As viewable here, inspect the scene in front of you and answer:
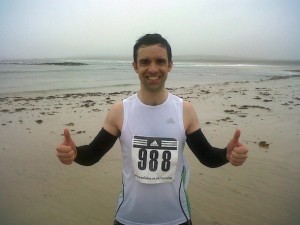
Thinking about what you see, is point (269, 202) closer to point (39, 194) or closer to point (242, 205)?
point (242, 205)

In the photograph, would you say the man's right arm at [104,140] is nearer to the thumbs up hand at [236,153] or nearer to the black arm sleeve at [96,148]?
the black arm sleeve at [96,148]

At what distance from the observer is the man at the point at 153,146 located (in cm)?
199

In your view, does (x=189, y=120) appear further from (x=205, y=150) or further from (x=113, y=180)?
(x=113, y=180)

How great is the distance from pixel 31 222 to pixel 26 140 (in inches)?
144

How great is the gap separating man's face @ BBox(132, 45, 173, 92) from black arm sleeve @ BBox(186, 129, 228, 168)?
1.47 ft

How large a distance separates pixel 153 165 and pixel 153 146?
0.14 meters

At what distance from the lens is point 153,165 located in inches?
78.4

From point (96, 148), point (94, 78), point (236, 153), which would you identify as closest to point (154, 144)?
point (96, 148)

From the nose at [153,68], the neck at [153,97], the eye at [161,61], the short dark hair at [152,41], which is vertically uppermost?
the short dark hair at [152,41]

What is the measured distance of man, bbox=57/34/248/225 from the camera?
199cm

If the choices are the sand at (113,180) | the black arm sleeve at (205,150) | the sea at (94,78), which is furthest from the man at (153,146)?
the sea at (94,78)

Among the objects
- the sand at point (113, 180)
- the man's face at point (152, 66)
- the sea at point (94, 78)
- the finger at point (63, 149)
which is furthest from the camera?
the sea at point (94, 78)

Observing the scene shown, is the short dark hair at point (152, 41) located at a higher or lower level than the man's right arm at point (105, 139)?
higher

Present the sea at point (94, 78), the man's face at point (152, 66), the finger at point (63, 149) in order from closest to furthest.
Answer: the finger at point (63, 149), the man's face at point (152, 66), the sea at point (94, 78)
